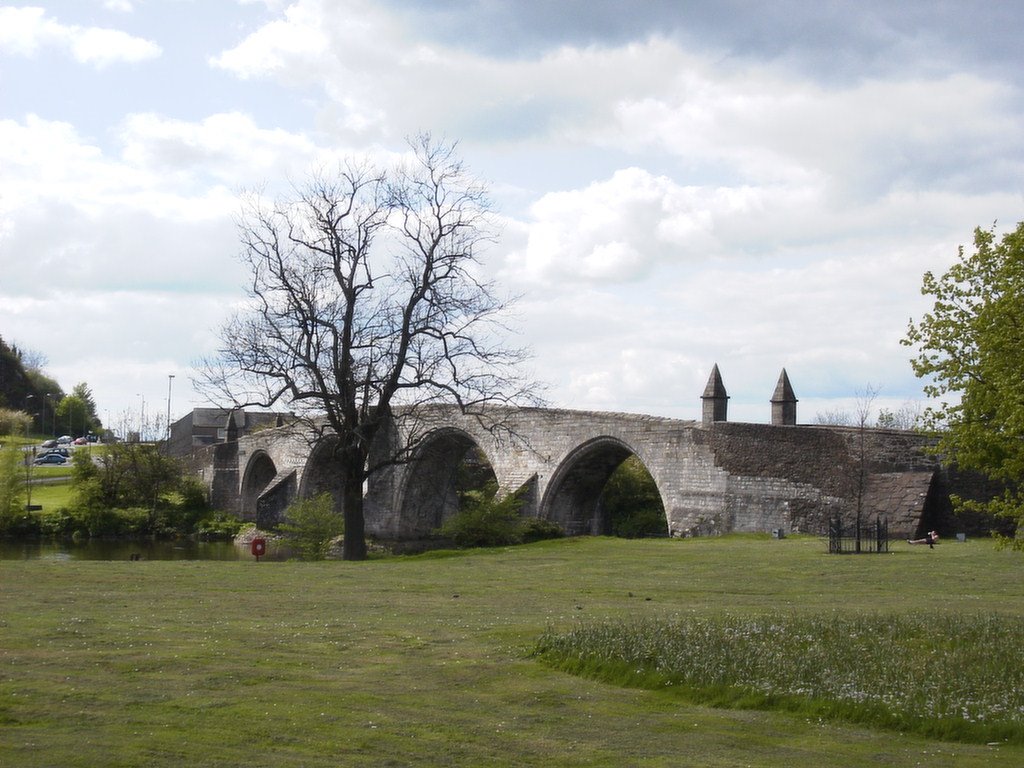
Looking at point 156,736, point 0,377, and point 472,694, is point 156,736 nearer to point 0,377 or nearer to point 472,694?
point 472,694

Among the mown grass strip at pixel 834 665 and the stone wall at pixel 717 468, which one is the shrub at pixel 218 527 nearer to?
Result: the stone wall at pixel 717 468

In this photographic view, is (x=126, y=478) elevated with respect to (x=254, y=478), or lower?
elevated

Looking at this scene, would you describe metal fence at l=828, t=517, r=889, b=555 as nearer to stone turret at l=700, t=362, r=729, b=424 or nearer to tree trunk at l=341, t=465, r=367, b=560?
stone turret at l=700, t=362, r=729, b=424

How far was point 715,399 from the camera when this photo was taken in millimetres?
34281

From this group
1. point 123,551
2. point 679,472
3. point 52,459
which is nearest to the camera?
point 679,472

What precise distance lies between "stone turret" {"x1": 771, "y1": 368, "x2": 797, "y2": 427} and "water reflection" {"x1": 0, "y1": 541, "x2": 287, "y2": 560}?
56.9 ft

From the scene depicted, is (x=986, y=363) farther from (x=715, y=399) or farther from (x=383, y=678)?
(x=715, y=399)

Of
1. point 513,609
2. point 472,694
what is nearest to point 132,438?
point 513,609

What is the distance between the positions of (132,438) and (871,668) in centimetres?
6196

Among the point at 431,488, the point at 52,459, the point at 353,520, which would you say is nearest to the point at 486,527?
the point at 353,520

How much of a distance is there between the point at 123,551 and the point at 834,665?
37262mm

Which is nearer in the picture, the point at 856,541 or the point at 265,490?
the point at 856,541

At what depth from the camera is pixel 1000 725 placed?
7945 millimetres

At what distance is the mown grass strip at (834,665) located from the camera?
8.30 m
